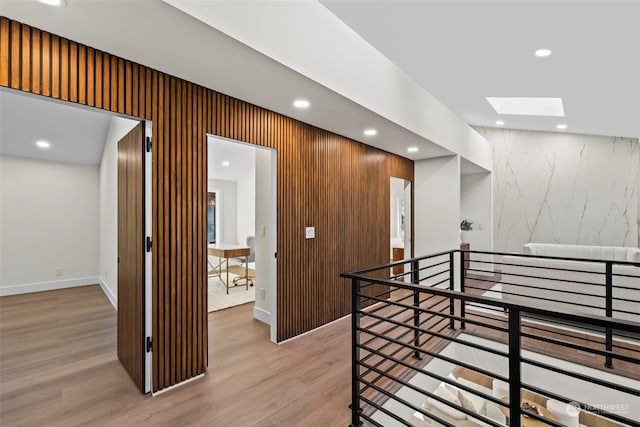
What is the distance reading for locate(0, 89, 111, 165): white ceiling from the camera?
3666mm

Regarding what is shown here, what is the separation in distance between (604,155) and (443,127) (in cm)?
394

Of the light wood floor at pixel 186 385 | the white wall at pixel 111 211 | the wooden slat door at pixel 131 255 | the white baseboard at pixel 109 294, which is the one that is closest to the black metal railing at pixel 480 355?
the light wood floor at pixel 186 385

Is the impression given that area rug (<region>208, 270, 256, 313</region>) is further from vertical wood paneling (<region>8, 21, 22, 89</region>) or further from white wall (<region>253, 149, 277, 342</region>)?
vertical wood paneling (<region>8, 21, 22, 89</region>)

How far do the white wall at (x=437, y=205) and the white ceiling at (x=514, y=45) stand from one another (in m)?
1.19

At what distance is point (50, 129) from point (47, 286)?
2.75 metres

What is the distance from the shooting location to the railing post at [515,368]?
4.50 feet

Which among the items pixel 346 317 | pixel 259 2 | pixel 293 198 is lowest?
pixel 346 317

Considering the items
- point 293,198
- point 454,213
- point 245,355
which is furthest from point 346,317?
point 454,213

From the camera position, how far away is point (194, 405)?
6.96 ft

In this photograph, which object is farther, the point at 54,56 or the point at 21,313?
the point at 21,313

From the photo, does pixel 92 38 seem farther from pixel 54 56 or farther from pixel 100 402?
pixel 100 402

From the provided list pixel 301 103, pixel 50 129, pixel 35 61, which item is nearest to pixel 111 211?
pixel 50 129

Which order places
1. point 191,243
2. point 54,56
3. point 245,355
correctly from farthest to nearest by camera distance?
point 245,355 → point 191,243 → point 54,56

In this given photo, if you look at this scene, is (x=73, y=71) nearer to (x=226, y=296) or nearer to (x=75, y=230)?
(x=226, y=296)
